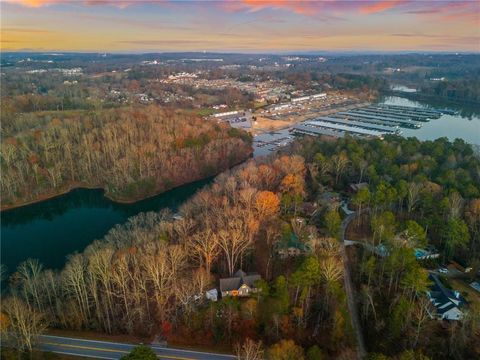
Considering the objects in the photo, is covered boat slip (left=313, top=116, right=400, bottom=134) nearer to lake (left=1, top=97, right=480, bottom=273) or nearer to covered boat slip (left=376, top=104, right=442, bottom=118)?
covered boat slip (left=376, top=104, right=442, bottom=118)

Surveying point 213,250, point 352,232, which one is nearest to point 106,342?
point 213,250

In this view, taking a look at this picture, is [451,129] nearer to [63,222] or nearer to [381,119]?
[381,119]

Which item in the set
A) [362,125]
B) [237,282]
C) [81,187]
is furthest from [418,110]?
[237,282]

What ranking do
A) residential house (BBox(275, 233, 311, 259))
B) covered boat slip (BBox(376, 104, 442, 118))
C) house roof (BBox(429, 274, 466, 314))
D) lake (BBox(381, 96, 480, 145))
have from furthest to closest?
covered boat slip (BBox(376, 104, 442, 118)), lake (BBox(381, 96, 480, 145)), residential house (BBox(275, 233, 311, 259)), house roof (BBox(429, 274, 466, 314))

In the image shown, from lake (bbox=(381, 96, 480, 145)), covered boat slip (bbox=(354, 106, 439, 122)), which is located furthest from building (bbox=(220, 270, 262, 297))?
covered boat slip (bbox=(354, 106, 439, 122))

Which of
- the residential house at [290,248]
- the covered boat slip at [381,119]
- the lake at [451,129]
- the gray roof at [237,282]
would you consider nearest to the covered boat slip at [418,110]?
the lake at [451,129]

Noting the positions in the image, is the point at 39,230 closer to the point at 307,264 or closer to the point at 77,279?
the point at 77,279

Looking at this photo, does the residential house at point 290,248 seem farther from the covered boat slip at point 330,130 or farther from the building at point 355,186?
the covered boat slip at point 330,130

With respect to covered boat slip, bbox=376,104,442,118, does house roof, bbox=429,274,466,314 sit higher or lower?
lower
